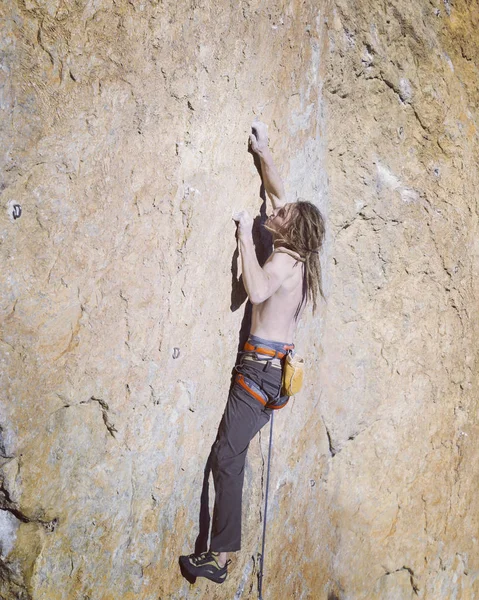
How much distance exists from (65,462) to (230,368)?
1090 millimetres

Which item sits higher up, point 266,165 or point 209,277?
point 266,165

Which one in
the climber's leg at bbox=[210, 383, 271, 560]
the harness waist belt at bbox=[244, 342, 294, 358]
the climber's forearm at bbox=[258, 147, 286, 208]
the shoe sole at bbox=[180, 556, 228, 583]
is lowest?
the shoe sole at bbox=[180, 556, 228, 583]

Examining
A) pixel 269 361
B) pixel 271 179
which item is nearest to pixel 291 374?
pixel 269 361

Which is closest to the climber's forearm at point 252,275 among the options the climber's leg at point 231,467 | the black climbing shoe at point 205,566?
the climber's leg at point 231,467

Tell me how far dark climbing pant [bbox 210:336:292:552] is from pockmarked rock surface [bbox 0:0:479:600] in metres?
0.10

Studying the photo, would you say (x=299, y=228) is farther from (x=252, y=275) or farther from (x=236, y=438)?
(x=236, y=438)

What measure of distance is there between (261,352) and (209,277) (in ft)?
1.72

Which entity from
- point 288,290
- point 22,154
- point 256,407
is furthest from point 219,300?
point 22,154

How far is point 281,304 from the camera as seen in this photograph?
11.2ft

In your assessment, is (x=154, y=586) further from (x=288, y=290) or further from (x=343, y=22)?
(x=343, y=22)

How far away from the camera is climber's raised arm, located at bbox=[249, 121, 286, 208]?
11.2 ft

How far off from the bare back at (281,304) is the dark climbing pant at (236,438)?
2.3 inches

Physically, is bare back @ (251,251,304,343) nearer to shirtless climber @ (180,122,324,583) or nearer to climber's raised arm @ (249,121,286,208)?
shirtless climber @ (180,122,324,583)

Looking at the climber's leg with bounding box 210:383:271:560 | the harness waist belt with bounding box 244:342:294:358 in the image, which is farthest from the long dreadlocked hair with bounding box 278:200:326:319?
the climber's leg with bounding box 210:383:271:560
